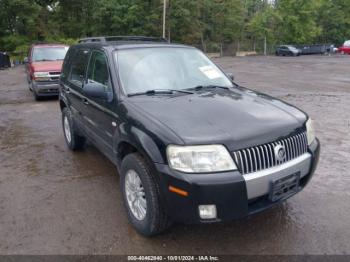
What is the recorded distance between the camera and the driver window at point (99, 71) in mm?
4051

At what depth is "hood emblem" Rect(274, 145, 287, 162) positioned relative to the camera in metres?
3.01

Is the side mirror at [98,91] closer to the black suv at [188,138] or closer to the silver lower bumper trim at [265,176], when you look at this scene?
the black suv at [188,138]

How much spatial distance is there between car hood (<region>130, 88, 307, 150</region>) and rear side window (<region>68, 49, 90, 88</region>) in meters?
1.63

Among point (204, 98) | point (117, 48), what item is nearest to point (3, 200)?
point (117, 48)

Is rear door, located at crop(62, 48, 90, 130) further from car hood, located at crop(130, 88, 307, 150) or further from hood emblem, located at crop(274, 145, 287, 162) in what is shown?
hood emblem, located at crop(274, 145, 287, 162)

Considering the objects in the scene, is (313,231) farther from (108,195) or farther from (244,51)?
(244,51)

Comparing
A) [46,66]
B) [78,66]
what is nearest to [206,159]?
[78,66]

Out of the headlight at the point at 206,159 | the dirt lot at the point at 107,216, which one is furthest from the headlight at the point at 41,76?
the headlight at the point at 206,159

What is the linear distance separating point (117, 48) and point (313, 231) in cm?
296

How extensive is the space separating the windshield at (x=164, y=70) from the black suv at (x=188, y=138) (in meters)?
0.01

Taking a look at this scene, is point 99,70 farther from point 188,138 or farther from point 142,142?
point 188,138

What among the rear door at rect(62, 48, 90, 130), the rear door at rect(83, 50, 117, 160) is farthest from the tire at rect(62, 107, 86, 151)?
the rear door at rect(83, 50, 117, 160)

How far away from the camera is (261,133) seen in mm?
2971

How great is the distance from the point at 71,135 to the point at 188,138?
3586mm
